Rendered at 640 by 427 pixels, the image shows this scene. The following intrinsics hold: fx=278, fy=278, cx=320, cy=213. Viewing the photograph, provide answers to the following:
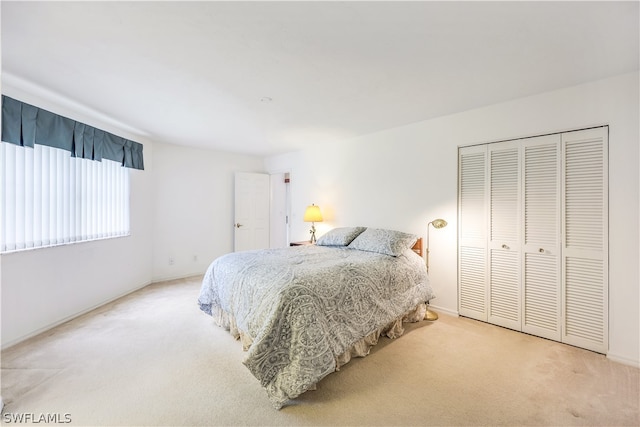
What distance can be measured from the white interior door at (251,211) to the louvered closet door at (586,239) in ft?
14.9

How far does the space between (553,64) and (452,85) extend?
67 centimetres

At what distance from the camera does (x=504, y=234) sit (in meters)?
2.81

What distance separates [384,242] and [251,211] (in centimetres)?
312

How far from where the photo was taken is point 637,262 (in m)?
2.13

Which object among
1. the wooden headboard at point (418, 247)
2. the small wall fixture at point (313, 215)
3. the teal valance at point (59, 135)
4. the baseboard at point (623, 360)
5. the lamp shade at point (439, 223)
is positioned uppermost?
the teal valance at point (59, 135)

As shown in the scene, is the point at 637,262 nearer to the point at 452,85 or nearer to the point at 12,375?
the point at 452,85

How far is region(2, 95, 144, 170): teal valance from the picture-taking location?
2295mm

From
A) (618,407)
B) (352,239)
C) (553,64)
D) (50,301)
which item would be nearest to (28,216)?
(50,301)

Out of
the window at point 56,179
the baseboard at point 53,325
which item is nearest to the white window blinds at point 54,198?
the window at point 56,179

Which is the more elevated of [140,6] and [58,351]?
[140,6]

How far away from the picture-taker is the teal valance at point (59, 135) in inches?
90.4

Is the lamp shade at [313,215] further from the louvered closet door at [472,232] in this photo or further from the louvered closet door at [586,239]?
the louvered closet door at [586,239]

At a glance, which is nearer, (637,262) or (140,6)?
(140,6)

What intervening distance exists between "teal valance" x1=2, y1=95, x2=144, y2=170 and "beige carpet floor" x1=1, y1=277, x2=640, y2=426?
1.79m
